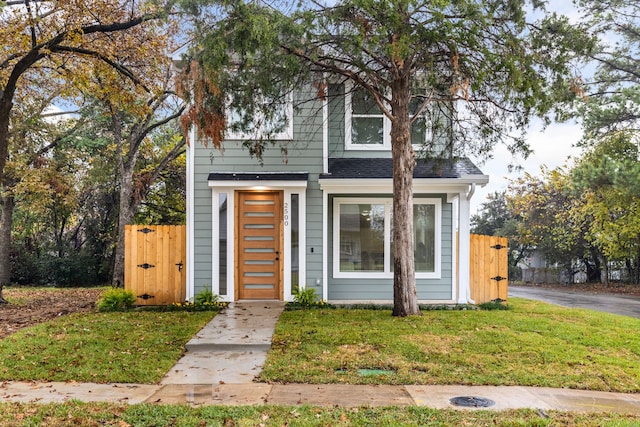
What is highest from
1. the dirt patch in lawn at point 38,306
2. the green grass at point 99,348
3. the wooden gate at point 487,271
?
the wooden gate at point 487,271

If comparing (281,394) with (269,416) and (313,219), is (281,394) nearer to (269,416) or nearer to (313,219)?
(269,416)

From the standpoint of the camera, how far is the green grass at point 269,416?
12.9ft

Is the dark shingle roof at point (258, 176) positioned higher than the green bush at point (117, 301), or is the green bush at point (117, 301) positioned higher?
the dark shingle roof at point (258, 176)

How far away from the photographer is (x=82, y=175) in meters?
17.0

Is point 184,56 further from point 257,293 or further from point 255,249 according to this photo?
point 257,293

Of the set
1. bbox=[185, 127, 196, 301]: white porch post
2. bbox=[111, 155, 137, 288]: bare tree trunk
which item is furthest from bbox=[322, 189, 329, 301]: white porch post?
bbox=[111, 155, 137, 288]: bare tree trunk

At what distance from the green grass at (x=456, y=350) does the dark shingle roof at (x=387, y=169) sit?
288 cm

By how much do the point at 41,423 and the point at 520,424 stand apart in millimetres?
A: 3952

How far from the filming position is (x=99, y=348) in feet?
20.9

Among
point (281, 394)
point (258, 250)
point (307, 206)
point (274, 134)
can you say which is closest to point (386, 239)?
point (307, 206)

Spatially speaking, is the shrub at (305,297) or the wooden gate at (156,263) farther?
Result: the wooden gate at (156,263)

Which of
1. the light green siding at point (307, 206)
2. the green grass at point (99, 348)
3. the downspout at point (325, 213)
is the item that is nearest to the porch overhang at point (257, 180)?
the light green siding at point (307, 206)

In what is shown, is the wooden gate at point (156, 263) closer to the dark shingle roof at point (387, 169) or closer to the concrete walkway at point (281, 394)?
the dark shingle roof at point (387, 169)

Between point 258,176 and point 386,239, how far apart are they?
3.11 m
